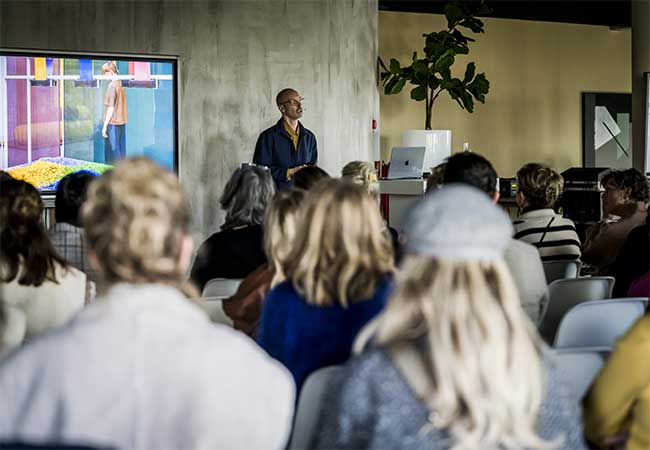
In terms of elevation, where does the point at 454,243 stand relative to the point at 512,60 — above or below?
below

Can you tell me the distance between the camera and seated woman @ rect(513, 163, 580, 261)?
4531 millimetres

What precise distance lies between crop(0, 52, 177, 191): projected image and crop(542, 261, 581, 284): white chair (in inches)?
179

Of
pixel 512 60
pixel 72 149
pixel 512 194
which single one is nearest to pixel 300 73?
pixel 72 149

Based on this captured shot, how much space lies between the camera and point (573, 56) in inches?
534

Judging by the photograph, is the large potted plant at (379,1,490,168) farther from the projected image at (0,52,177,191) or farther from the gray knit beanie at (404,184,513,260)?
the gray knit beanie at (404,184,513,260)

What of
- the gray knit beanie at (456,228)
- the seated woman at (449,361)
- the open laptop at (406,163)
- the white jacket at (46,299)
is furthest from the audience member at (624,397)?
the open laptop at (406,163)

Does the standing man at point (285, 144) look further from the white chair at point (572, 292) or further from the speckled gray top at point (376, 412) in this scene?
the speckled gray top at point (376, 412)

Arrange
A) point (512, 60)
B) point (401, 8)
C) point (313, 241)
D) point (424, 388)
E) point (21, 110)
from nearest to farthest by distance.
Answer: point (424, 388)
point (313, 241)
point (21, 110)
point (401, 8)
point (512, 60)

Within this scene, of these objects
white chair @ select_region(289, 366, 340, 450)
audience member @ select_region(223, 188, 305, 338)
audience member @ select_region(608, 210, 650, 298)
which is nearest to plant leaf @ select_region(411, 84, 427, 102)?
audience member @ select_region(608, 210, 650, 298)

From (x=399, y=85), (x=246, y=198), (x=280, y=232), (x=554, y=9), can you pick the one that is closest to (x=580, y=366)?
(x=280, y=232)

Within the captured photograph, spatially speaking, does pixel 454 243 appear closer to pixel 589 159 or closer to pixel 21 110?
pixel 21 110

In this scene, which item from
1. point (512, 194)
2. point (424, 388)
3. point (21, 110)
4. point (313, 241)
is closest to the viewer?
point (424, 388)

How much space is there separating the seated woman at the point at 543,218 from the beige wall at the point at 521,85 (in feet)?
24.2

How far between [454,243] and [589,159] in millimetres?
12591
